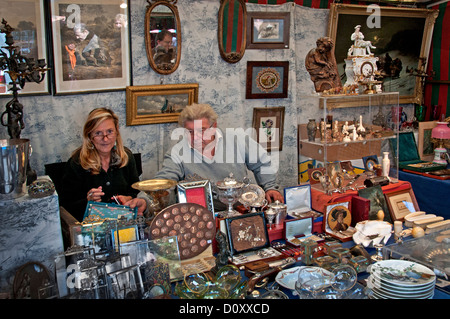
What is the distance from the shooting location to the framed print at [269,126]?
5.42 m

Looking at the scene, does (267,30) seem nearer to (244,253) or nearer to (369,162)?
(369,162)

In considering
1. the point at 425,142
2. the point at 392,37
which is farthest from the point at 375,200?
the point at 392,37

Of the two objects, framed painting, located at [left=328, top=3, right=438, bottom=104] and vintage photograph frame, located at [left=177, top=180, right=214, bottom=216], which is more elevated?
framed painting, located at [left=328, top=3, right=438, bottom=104]

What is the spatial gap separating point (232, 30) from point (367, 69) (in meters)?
1.82

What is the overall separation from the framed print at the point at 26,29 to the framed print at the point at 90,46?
111mm

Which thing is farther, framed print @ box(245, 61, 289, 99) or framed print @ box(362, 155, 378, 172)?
framed print @ box(245, 61, 289, 99)

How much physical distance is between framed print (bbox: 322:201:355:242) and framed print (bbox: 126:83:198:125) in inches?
98.7

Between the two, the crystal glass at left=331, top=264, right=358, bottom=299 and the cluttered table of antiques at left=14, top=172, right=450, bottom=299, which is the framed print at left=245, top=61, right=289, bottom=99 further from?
the crystal glass at left=331, top=264, right=358, bottom=299

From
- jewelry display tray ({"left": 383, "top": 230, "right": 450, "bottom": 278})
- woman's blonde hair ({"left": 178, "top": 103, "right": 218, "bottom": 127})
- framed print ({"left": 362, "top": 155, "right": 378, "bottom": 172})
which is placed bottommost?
jewelry display tray ({"left": 383, "top": 230, "right": 450, "bottom": 278})

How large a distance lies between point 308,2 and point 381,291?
14.7 ft

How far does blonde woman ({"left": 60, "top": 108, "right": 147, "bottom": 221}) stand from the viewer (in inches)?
138

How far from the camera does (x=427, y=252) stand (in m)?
2.37

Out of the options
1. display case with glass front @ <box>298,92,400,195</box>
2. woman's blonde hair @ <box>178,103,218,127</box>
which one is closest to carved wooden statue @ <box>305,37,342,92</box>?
display case with glass front @ <box>298,92,400,195</box>

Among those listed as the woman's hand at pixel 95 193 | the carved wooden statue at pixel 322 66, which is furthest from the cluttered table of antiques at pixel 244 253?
the carved wooden statue at pixel 322 66
